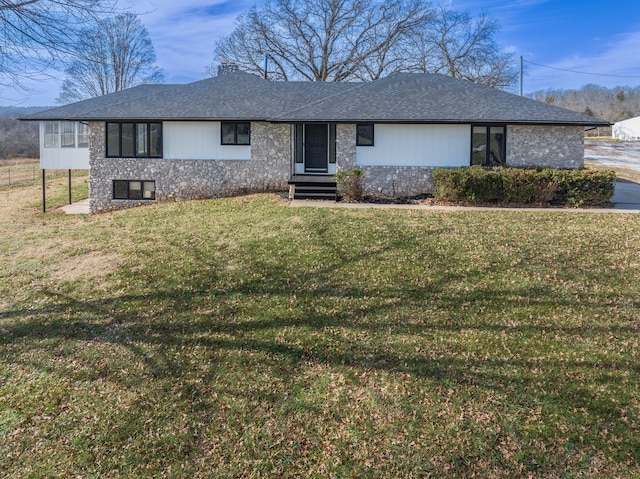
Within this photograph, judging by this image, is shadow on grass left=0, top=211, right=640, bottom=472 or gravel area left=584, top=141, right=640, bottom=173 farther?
gravel area left=584, top=141, right=640, bottom=173

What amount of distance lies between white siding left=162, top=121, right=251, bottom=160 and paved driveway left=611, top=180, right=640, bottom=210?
12.1 meters

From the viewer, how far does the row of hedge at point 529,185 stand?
44.2ft

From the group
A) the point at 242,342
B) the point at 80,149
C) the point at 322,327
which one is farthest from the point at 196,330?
the point at 80,149

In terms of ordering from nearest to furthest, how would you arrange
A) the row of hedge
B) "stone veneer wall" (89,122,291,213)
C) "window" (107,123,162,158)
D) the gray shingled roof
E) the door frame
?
1. the row of hedge
2. the gray shingled roof
3. "stone veneer wall" (89,122,291,213)
4. "window" (107,123,162,158)
5. the door frame

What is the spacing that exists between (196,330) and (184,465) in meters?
2.36

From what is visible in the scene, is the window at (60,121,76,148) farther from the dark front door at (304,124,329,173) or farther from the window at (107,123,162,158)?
the dark front door at (304,124,329,173)

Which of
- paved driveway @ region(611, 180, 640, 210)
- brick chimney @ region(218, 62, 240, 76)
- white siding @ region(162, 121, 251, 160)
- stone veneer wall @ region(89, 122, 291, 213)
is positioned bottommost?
paved driveway @ region(611, 180, 640, 210)

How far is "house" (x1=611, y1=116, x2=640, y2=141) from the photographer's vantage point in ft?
175

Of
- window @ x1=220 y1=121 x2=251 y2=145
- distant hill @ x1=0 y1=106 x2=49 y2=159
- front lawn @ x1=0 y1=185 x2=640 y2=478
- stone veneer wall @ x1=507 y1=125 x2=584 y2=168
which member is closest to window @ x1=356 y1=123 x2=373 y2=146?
window @ x1=220 y1=121 x2=251 y2=145

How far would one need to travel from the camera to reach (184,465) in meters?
4.11

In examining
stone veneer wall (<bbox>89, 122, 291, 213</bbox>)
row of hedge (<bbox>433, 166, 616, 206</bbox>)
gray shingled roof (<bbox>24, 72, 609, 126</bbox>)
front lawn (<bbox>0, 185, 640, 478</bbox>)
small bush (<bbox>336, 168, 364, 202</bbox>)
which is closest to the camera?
front lawn (<bbox>0, 185, 640, 478</bbox>)

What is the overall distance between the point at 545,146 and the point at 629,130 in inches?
1984

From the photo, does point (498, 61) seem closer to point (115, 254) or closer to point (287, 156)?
point (287, 156)

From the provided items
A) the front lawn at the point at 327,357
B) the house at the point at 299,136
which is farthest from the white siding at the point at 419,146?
the front lawn at the point at 327,357
